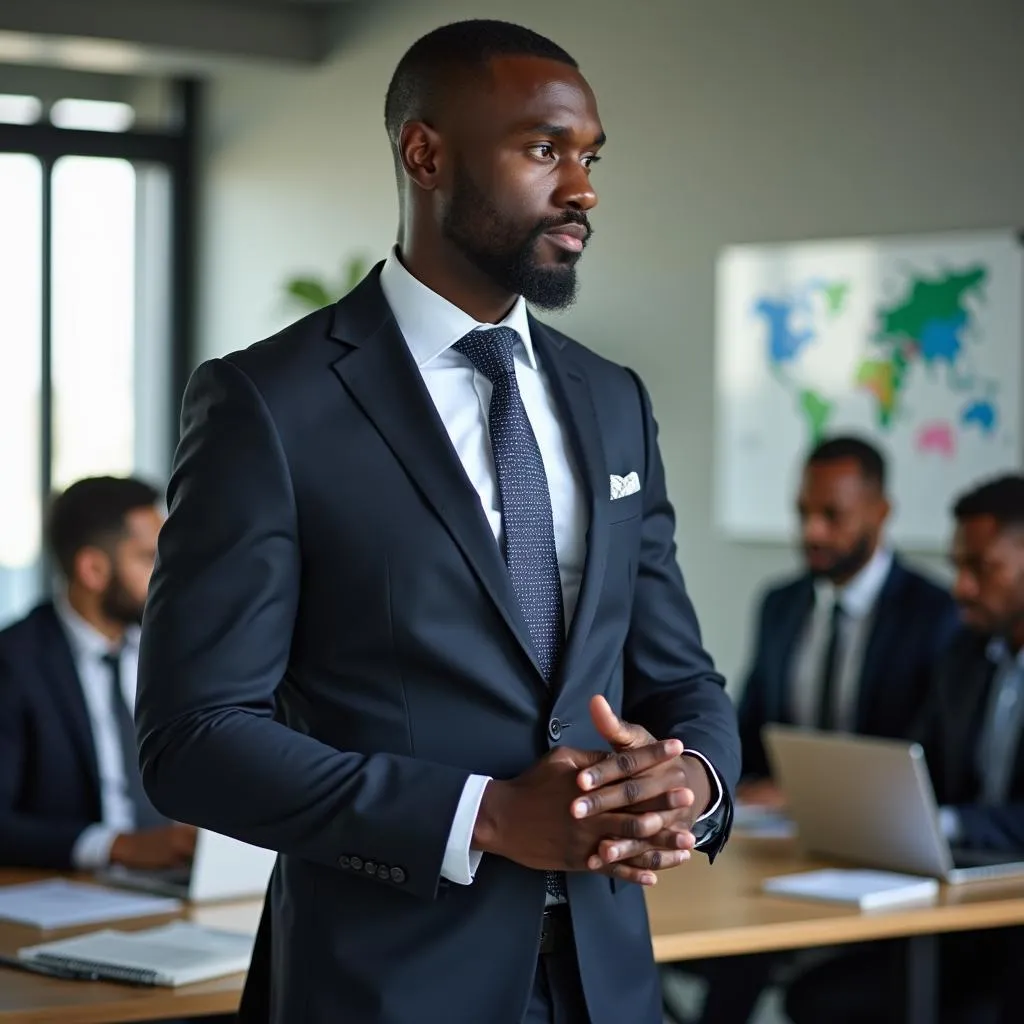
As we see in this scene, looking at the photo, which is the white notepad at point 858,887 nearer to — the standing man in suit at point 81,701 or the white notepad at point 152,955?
the white notepad at point 152,955

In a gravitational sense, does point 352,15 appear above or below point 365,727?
above

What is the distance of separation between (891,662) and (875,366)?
1.43 m

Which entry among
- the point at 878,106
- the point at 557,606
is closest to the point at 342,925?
the point at 557,606

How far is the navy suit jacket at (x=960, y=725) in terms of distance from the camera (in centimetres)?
379

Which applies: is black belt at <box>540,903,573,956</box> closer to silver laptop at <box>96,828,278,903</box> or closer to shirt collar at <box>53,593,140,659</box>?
silver laptop at <box>96,828,278,903</box>

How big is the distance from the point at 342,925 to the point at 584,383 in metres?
0.62

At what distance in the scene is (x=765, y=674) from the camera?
4.81 metres

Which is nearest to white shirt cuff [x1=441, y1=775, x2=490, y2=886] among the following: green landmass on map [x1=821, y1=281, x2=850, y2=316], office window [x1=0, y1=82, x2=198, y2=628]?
green landmass on map [x1=821, y1=281, x2=850, y2=316]

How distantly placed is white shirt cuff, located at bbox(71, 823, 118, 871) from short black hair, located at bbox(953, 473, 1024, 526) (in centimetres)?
196

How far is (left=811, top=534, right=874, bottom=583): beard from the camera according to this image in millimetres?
4727

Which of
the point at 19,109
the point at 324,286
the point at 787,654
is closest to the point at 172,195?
the point at 19,109

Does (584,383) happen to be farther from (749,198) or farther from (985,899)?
(749,198)

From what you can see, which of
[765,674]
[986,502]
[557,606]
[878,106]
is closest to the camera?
[557,606]

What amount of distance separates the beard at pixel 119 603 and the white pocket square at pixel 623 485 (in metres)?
2.12
